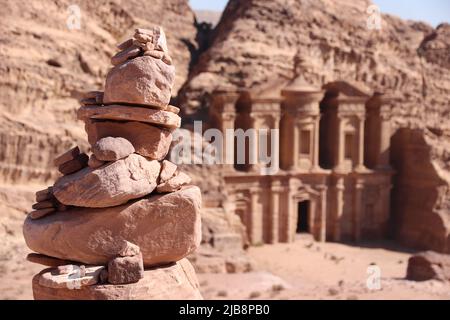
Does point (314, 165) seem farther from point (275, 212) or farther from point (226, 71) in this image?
point (226, 71)

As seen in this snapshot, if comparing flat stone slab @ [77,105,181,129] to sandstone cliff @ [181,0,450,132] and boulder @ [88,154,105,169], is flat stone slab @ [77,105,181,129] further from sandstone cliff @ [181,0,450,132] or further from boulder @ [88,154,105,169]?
sandstone cliff @ [181,0,450,132]

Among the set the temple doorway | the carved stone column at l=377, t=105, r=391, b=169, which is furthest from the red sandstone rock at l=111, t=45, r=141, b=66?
the carved stone column at l=377, t=105, r=391, b=169

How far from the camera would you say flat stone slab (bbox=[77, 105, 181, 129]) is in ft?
22.3

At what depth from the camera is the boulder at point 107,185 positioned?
642 centimetres

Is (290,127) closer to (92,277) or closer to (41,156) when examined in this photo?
(41,156)

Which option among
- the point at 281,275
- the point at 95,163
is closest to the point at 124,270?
the point at 95,163

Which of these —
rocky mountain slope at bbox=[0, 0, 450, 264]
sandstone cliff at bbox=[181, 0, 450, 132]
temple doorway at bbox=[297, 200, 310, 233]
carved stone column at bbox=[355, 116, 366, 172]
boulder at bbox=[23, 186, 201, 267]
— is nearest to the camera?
boulder at bbox=[23, 186, 201, 267]

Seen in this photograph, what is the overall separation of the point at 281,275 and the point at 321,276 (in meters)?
1.90

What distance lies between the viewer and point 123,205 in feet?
21.8

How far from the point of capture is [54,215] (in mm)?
6848

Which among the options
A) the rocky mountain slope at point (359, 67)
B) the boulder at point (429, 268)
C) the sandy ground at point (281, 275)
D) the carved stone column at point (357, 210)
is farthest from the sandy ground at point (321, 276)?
the rocky mountain slope at point (359, 67)

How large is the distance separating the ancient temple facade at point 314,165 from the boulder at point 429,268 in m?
8.28
